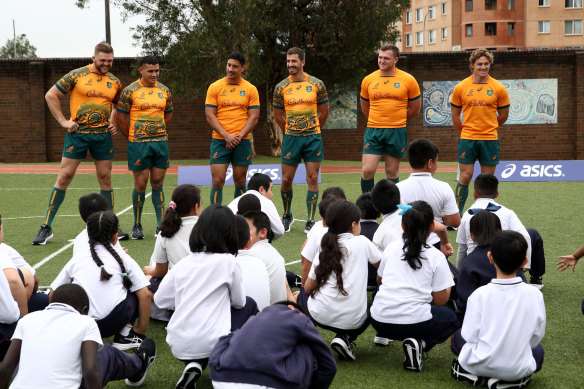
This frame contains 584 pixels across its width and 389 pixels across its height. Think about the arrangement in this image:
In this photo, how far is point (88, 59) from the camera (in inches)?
929

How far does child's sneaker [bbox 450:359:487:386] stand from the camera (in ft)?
12.3

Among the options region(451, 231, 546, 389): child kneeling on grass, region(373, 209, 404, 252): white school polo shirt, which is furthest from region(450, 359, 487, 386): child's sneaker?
region(373, 209, 404, 252): white school polo shirt

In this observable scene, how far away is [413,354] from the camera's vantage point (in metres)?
4.02

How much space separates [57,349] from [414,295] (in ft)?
6.88

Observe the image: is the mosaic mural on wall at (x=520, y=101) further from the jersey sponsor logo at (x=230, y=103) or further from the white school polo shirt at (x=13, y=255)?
the white school polo shirt at (x=13, y=255)

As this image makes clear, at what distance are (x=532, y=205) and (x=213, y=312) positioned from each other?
8.36m

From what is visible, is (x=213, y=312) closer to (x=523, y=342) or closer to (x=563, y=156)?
(x=523, y=342)

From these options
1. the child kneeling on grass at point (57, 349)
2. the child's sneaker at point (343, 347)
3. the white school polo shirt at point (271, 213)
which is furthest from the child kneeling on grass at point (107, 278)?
the white school polo shirt at point (271, 213)

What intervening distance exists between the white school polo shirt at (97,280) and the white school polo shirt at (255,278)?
760 millimetres

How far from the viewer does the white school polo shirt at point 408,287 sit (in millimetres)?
4055

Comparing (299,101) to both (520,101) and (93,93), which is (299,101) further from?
(520,101)

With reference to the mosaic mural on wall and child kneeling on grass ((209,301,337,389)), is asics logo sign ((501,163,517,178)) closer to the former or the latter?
the mosaic mural on wall

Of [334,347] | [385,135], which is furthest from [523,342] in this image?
[385,135]

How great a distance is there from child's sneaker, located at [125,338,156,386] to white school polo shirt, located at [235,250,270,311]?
0.66m
